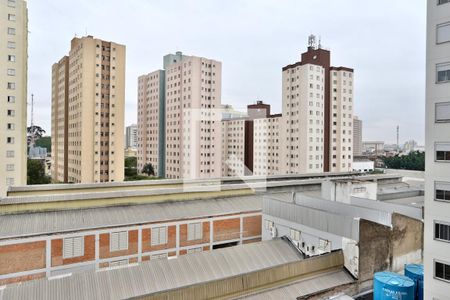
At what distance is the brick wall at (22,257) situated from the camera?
1518 cm

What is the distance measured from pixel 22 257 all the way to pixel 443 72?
19.7 meters

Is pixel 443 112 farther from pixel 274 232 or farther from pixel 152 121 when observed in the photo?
pixel 152 121

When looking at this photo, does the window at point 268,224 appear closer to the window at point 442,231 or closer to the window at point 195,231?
the window at point 195,231

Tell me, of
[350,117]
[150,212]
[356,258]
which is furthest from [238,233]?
[350,117]

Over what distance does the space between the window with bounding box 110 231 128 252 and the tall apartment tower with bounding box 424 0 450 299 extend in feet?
47.6

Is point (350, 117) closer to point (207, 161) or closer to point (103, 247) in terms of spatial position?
point (207, 161)

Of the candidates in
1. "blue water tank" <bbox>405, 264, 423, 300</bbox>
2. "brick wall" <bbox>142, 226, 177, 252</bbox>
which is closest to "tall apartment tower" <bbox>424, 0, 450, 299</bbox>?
"blue water tank" <bbox>405, 264, 423, 300</bbox>

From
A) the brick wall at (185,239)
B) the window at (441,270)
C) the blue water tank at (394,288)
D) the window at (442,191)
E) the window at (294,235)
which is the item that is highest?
the window at (442,191)

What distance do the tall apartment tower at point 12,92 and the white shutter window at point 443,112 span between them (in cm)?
3358

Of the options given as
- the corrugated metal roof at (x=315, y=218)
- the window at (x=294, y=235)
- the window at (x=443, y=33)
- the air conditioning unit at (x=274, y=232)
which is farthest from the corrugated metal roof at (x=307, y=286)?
the window at (x=443, y=33)

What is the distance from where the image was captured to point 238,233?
21719 millimetres

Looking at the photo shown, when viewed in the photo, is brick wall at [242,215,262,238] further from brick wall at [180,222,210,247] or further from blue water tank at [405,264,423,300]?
blue water tank at [405,264,423,300]

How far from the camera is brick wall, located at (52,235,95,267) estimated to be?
16297 mm

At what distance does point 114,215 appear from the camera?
19.4 metres
